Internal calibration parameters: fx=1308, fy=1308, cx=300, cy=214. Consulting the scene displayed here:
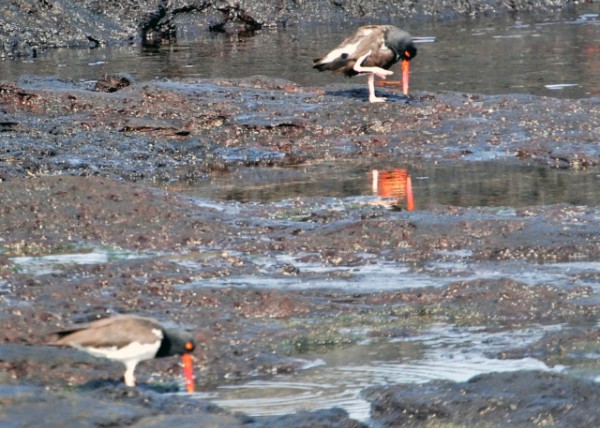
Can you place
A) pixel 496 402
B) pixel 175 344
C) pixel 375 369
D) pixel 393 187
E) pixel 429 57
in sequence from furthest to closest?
pixel 429 57 < pixel 393 187 < pixel 375 369 < pixel 175 344 < pixel 496 402

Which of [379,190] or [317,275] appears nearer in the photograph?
[317,275]

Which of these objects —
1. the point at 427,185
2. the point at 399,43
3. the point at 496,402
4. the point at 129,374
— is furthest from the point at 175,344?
the point at 399,43

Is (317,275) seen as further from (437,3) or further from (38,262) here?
(437,3)

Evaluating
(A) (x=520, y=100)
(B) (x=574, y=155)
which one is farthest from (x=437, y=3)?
(B) (x=574, y=155)

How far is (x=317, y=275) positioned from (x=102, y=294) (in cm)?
136

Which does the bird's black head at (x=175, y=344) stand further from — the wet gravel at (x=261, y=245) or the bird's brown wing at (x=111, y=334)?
the wet gravel at (x=261, y=245)

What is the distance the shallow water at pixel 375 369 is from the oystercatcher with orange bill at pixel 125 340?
1.30 ft

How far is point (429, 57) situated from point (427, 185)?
9.45 m

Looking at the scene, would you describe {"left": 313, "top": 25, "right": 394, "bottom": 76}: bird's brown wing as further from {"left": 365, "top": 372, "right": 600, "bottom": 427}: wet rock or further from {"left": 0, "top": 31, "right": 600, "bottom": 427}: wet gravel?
{"left": 365, "top": 372, "right": 600, "bottom": 427}: wet rock

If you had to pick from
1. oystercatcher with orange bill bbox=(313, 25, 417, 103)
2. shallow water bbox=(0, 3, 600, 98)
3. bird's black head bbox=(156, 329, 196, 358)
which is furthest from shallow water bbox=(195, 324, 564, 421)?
shallow water bbox=(0, 3, 600, 98)

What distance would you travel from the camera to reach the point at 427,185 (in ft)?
37.1

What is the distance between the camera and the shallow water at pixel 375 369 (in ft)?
19.9

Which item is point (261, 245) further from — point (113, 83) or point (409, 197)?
point (113, 83)

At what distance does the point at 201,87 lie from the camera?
566 inches
